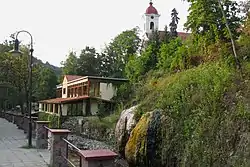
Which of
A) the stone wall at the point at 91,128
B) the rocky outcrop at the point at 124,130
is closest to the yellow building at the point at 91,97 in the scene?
the stone wall at the point at 91,128

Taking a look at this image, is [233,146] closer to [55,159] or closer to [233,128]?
→ [233,128]

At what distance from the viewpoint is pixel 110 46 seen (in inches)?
2130

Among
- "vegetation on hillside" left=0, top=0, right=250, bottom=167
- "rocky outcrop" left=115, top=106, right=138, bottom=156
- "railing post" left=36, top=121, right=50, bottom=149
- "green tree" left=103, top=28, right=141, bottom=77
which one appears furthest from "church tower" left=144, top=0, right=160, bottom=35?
"railing post" left=36, top=121, right=50, bottom=149

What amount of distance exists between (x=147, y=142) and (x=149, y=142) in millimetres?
62

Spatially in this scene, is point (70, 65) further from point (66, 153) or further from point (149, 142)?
point (66, 153)

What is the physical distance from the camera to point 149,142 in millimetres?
11258

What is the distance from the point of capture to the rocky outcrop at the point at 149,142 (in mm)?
11000

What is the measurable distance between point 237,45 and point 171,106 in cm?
338

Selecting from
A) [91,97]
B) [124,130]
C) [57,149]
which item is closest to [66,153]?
[57,149]

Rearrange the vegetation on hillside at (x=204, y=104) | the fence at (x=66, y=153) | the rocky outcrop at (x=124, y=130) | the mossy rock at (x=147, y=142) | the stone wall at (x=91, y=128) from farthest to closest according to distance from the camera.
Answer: the stone wall at (x=91, y=128) → the rocky outcrop at (x=124, y=130) → the mossy rock at (x=147, y=142) → the vegetation on hillside at (x=204, y=104) → the fence at (x=66, y=153)

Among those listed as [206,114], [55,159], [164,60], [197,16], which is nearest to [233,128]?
[206,114]

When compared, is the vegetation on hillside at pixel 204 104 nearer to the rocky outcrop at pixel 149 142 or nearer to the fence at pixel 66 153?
the rocky outcrop at pixel 149 142

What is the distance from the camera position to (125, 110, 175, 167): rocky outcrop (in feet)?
36.1

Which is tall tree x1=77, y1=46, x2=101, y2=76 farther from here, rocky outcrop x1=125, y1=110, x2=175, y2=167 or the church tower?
rocky outcrop x1=125, y1=110, x2=175, y2=167
